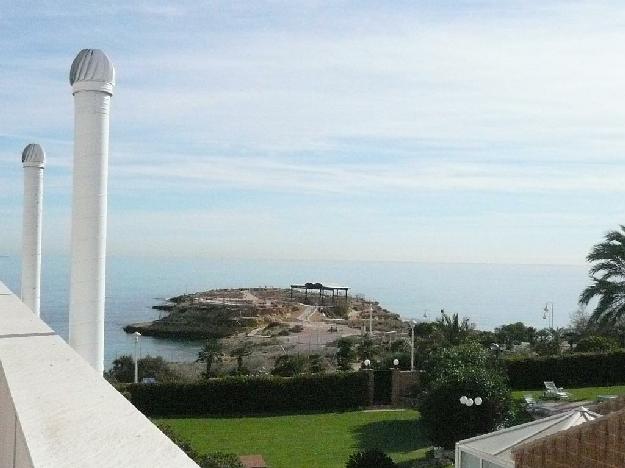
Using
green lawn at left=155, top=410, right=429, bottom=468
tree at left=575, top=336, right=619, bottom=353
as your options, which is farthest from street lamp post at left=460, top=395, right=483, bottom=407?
tree at left=575, top=336, right=619, bottom=353

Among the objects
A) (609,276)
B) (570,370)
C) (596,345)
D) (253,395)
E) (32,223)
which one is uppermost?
(32,223)

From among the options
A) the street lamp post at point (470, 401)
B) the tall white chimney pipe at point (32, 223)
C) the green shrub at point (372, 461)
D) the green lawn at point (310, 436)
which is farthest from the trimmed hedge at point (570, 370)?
the tall white chimney pipe at point (32, 223)

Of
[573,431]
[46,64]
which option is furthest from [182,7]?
[573,431]

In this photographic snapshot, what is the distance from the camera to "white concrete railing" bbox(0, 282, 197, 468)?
1001 millimetres

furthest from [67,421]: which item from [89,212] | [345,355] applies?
[345,355]

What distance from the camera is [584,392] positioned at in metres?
22.6

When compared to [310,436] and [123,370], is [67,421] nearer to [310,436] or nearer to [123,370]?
[310,436]

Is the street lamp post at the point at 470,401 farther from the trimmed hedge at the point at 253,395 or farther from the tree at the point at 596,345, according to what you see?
the tree at the point at 596,345

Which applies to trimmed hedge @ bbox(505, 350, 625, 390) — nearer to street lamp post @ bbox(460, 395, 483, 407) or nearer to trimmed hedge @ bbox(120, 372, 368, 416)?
trimmed hedge @ bbox(120, 372, 368, 416)

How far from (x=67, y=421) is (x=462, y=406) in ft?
46.0

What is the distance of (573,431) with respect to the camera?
453 cm

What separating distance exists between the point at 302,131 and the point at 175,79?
276 inches

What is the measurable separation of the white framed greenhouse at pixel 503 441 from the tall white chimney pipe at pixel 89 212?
664 centimetres

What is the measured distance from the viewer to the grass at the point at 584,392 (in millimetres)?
21538
